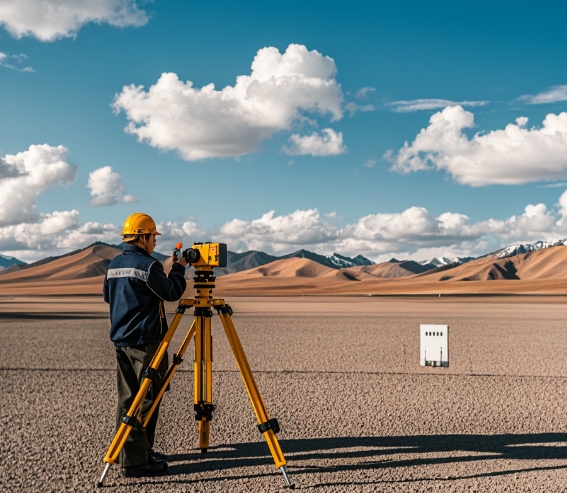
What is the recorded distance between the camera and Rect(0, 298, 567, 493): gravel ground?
232 inches

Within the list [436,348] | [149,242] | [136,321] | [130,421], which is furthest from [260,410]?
[436,348]

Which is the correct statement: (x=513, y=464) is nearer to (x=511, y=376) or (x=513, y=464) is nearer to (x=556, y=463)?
(x=556, y=463)

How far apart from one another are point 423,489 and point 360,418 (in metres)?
2.84

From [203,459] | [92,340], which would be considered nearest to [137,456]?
[203,459]

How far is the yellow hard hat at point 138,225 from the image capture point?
5898mm

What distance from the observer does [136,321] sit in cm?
577

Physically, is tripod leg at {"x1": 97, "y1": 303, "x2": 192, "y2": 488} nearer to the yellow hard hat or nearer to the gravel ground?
the gravel ground

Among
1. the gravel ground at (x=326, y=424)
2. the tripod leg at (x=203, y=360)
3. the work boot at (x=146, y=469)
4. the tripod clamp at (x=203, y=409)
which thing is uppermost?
the tripod leg at (x=203, y=360)

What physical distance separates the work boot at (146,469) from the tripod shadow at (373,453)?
Answer: 127mm

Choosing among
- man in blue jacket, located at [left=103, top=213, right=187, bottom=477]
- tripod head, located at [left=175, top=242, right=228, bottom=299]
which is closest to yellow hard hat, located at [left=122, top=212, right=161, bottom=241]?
man in blue jacket, located at [left=103, top=213, right=187, bottom=477]

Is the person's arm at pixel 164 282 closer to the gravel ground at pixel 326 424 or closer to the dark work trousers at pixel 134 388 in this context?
the dark work trousers at pixel 134 388

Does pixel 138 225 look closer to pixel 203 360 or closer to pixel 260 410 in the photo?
pixel 203 360

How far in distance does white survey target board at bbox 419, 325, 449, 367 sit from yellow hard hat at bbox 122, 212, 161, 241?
882cm

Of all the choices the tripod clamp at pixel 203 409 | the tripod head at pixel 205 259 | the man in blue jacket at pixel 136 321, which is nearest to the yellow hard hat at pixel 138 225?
the man in blue jacket at pixel 136 321
